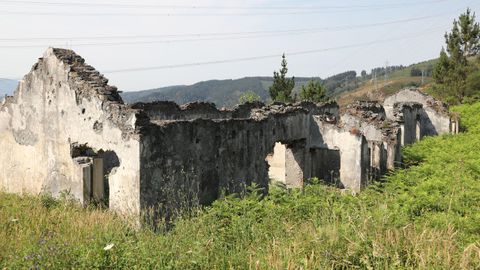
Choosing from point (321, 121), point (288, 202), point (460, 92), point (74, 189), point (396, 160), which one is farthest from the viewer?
point (460, 92)

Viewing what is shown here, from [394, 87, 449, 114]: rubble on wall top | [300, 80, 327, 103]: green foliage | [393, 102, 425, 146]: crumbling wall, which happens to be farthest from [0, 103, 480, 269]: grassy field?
[300, 80, 327, 103]: green foliage

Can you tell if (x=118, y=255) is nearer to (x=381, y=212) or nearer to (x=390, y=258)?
(x=390, y=258)

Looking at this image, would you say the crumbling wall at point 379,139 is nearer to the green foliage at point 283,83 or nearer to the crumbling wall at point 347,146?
the crumbling wall at point 347,146

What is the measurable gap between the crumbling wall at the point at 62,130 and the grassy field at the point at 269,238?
3.48 feet

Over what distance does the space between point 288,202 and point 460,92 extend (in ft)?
119

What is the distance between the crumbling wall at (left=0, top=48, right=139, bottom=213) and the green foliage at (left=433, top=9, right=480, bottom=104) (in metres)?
36.1

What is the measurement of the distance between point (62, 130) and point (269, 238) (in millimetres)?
5860

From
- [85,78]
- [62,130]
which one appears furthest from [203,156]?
[62,130]

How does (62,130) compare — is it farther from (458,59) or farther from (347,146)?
(458,59)

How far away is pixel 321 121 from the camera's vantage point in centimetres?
1427

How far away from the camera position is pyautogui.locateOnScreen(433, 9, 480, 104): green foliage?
1499 inches

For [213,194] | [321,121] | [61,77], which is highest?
[61,77]

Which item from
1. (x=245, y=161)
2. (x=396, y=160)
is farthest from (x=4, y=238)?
(x=396, y=160)

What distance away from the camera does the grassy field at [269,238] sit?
4.64 m
